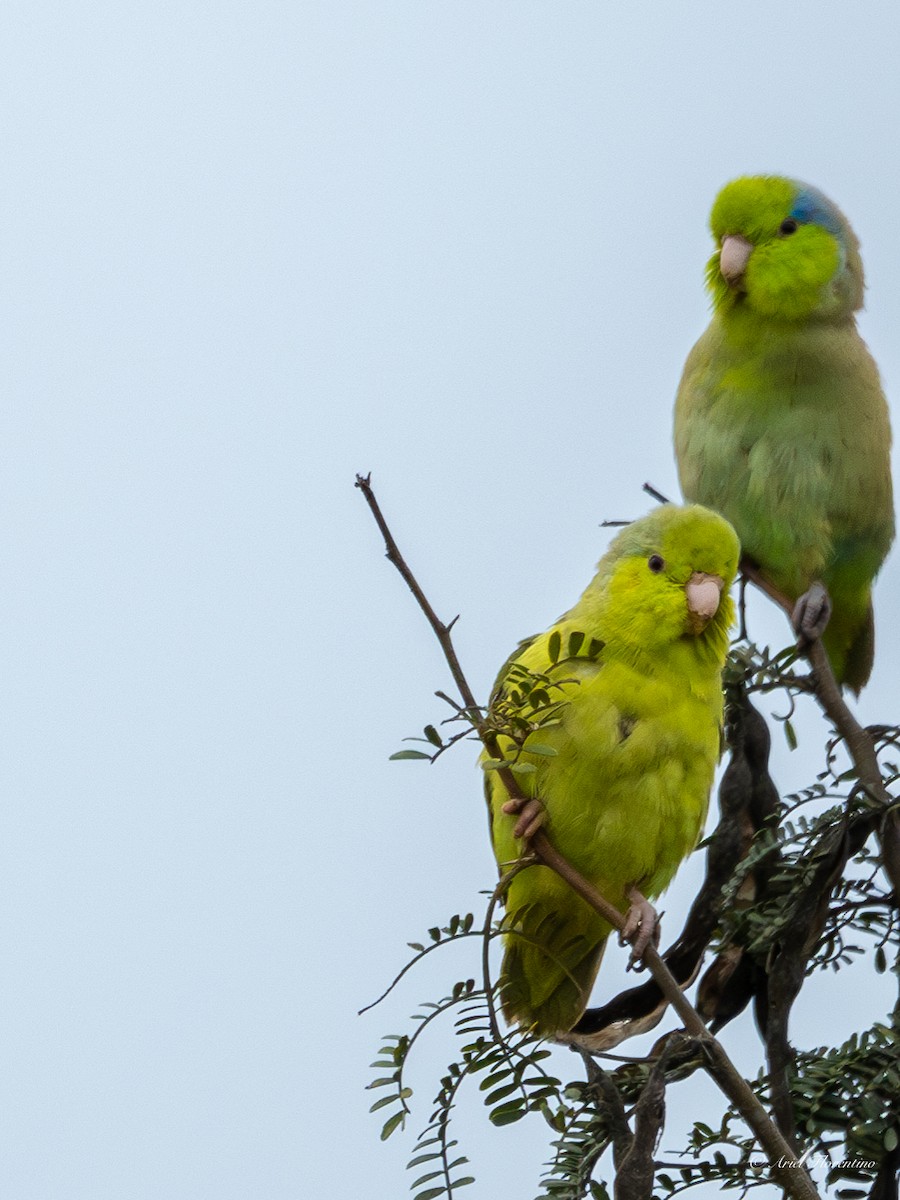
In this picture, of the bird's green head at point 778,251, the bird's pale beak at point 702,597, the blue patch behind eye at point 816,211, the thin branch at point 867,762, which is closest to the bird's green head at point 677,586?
the bird's pale beak at point 702,597

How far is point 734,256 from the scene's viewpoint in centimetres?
217

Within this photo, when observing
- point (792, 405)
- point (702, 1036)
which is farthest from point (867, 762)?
point (792, 405)

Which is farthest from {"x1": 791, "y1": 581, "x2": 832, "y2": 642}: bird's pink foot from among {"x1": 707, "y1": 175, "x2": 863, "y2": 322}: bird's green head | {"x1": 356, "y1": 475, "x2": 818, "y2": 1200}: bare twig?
{"x1": 356, "y1": 475, "x2": 818, "y2": 1200}: bare twig

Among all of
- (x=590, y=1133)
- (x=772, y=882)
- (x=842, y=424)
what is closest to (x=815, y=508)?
(x=842, y=424)

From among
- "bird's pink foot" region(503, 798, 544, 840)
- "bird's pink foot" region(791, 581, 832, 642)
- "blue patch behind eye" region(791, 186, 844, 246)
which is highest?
"blue patch behind eye" region(791, 186, 844, 246)

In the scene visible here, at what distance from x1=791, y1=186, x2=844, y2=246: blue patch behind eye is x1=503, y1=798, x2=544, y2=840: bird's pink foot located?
1033mm

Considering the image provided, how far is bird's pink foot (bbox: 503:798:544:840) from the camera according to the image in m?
1.72

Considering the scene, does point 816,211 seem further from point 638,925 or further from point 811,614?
point 638,925

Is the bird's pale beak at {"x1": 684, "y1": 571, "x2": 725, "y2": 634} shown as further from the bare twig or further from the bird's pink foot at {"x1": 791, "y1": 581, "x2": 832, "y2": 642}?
the bare twig

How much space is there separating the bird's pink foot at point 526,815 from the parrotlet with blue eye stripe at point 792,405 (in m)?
0.62

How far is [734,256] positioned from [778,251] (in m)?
0.07

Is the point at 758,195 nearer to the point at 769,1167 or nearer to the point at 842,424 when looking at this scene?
the point at 842,424

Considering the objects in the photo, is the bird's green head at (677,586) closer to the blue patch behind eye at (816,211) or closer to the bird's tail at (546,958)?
the bird's tail at (546,958)

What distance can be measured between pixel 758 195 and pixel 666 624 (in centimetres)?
75
